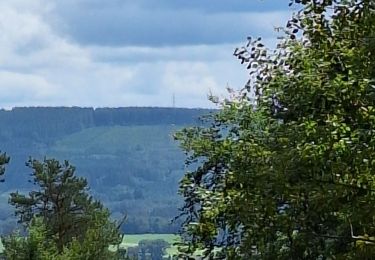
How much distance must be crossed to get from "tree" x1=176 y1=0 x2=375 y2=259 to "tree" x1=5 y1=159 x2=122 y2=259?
8886mm

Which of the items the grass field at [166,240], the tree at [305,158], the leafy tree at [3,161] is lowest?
the grass field at [166,240]

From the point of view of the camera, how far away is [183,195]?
44.0 feet

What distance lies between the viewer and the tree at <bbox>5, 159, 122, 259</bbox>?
2166 cm

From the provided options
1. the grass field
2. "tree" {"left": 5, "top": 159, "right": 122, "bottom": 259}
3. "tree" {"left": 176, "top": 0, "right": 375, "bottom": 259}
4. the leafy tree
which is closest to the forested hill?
the grass field

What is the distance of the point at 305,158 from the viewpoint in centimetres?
752

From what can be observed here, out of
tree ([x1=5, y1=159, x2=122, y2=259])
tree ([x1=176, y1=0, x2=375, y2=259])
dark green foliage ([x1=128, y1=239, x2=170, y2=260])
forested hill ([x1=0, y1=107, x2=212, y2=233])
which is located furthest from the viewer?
forested hill ([x1=0, y1=107, x2=212, y2=233])

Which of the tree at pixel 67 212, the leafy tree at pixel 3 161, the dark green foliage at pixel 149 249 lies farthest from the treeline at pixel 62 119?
the leafy tree at pixel 3 161

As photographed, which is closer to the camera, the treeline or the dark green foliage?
the dark green foliage

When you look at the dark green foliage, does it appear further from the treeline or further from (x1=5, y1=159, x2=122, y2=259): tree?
the treeline

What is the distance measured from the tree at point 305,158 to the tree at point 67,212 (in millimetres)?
8886

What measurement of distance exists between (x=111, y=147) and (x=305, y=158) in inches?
4733

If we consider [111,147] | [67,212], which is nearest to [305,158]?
[67,212]

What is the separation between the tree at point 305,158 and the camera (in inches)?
288

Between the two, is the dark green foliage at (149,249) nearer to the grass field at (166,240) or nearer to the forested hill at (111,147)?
the grass field at (166,240)
